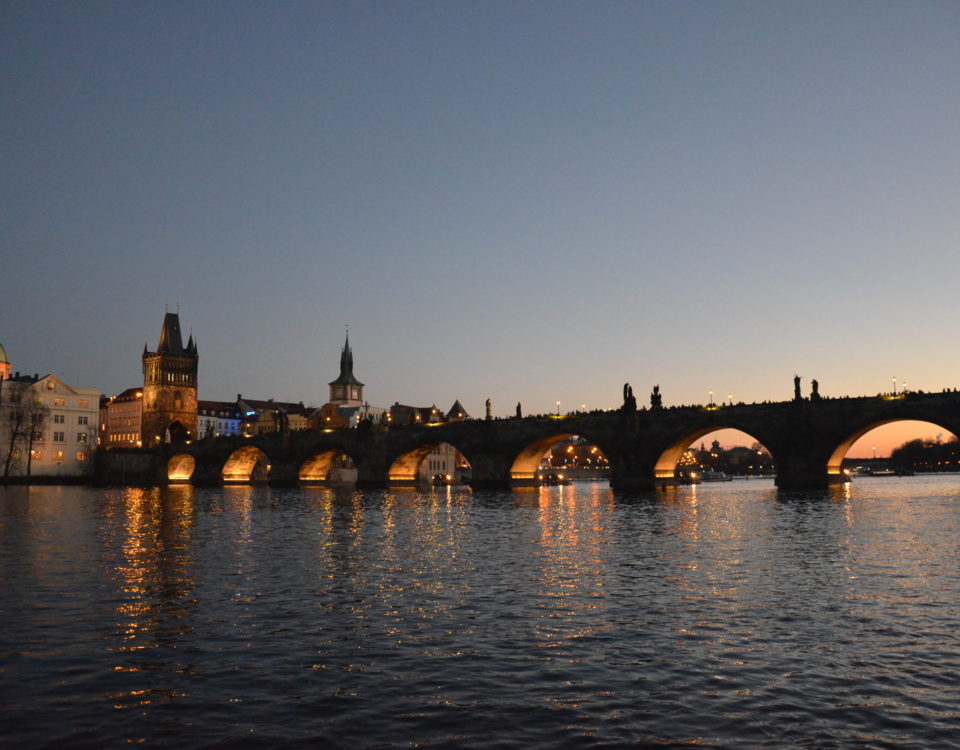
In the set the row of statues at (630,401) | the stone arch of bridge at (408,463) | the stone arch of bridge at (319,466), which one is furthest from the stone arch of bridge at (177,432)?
the row of statues at (630,401)

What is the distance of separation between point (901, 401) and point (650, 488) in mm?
28339

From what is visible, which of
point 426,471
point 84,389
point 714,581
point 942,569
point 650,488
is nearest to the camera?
point 714,581

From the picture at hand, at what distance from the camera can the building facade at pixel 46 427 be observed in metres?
122

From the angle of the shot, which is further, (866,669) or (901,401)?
(901,401)

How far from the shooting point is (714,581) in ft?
74.1

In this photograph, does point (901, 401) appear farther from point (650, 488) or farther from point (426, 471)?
point (426, 471)

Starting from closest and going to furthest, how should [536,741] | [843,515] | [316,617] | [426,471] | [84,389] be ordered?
[536,741] → [316,617] → [843,515] → [84,389] → [426,471]

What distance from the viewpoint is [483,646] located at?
1493 centimetres

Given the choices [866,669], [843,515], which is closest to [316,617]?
[866,669]

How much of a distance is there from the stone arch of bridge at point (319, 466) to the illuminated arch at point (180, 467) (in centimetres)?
2927

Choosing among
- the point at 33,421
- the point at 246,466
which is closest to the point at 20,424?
the point at 33,421

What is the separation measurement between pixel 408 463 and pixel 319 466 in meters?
24.0

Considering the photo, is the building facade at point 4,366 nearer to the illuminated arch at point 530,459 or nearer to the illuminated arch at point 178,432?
the illuminated arch at point 178,432

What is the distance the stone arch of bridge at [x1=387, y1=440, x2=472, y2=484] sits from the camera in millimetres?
117875
